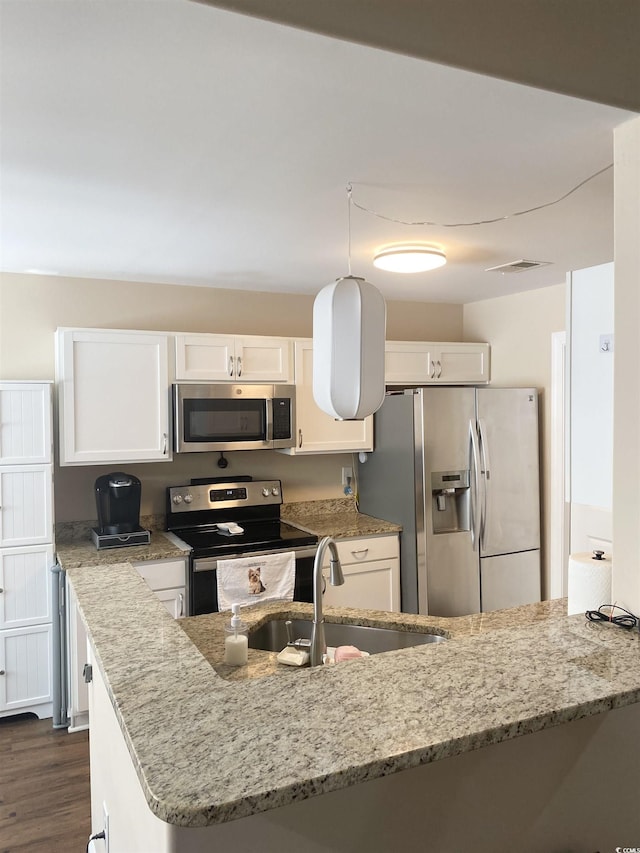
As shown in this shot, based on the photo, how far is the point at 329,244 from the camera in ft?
9.62

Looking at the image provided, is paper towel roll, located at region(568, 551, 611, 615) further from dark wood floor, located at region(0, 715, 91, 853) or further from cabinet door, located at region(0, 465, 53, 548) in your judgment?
cabinet door, located at region(0, 465, 53, 548)

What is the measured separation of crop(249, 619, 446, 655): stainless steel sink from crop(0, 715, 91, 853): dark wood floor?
1142 mm

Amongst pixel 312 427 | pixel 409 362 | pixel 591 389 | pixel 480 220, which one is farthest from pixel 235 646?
pixel 409 362

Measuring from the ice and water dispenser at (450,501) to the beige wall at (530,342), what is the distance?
64cm

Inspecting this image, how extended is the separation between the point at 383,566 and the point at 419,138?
8.84 feet

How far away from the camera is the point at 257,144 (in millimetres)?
1806

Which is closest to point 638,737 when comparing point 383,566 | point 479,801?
point 479,801

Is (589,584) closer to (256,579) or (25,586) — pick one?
(256,579)

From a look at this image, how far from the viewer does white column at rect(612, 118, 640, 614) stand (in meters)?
1.50

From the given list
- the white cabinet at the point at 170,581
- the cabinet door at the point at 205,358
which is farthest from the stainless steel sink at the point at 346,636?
the cabinet door at the point at 205,358

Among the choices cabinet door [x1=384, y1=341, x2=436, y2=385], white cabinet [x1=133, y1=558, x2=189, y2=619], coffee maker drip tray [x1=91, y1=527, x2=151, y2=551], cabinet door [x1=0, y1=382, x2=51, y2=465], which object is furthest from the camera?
cabinet door [x1=384, y1=341, x2=436, y2=385]

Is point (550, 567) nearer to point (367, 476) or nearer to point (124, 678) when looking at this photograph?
point (367, 476)

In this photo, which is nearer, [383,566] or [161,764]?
[161,764]

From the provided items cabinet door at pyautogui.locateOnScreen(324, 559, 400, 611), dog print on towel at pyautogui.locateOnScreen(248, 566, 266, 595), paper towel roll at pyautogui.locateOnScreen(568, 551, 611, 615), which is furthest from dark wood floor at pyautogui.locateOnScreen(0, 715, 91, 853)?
paper towel roll at pyautogui.locateOnScreen(568, 551, 611, 615)
